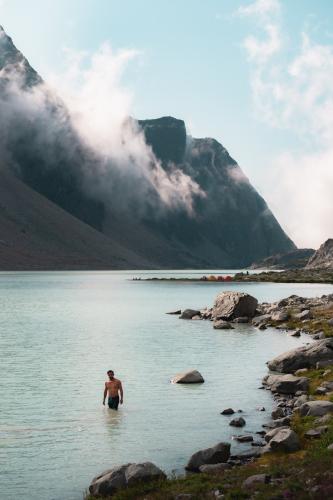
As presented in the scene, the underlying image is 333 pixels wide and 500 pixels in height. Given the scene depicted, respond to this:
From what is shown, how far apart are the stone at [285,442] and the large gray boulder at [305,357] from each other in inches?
703

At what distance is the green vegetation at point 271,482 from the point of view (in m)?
16.7

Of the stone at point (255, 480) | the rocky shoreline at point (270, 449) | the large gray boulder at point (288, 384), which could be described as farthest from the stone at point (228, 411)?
the stone at point (255, 480)

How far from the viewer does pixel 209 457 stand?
72.9ft

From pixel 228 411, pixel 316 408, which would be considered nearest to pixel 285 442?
pixel 316 408

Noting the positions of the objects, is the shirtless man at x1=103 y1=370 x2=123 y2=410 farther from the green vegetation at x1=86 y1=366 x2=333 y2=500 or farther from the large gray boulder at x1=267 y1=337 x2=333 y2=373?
the large gray boulder at x1=267 y1=337 x2=333 y2=373

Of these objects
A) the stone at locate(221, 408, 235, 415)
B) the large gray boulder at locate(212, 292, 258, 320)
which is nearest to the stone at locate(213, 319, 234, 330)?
the large gray boulder at locate(212, 292, 258, 320)

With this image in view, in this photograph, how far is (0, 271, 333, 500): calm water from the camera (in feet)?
77.1

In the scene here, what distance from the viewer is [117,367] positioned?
4556 centimetres

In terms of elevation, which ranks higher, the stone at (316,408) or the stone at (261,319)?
the stone at (261,319)

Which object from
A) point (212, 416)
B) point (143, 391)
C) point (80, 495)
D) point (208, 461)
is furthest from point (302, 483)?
point (143, 391)

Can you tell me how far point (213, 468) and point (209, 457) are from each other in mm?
988

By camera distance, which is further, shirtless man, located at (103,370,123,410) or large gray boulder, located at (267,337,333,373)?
large gray boulder, located at (267,337,333,373)

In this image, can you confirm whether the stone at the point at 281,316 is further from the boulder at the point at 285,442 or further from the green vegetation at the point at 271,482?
the green vegetation at the point at 271,482

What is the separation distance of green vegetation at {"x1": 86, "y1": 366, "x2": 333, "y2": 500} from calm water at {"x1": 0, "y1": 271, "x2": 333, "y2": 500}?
291 cm
